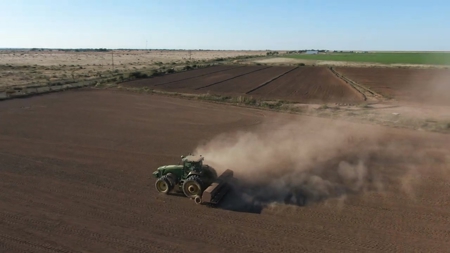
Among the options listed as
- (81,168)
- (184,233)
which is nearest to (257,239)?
(184,233)

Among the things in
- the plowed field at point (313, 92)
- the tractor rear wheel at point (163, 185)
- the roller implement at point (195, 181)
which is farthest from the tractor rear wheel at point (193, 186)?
the plowed field at point (313, 92)

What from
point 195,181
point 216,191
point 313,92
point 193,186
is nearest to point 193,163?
point 195,181

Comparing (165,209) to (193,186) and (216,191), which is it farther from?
(216,191)

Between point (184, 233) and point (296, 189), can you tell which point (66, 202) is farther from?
point (296, 189)

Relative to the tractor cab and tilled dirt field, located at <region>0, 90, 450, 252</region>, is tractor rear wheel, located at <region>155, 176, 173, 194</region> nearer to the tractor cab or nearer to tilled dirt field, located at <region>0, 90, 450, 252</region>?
tilled dirt field, located at <region>0, 90, 450, 252</region>

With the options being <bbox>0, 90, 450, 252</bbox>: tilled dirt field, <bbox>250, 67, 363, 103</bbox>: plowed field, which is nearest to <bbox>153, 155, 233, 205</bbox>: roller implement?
<bbox>0, 90, 450, 252</bbox>: tilled dirt field
